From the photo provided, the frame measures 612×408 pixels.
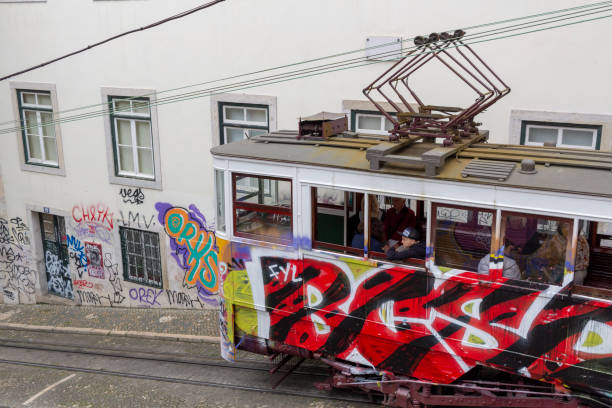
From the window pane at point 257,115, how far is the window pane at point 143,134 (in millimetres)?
2427

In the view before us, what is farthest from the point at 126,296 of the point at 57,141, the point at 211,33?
the point at 211,33

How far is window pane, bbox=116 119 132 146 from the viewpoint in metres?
12.6

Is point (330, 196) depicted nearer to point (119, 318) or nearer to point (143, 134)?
point (143, 134)

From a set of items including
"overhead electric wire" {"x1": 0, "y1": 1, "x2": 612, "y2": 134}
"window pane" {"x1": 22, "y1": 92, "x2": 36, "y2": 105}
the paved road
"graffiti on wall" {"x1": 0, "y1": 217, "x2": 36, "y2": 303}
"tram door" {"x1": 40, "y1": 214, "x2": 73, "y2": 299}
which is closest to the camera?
the paved road

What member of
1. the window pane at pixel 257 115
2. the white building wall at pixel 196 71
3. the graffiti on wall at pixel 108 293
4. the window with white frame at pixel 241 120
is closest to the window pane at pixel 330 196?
the white building wall at pixel 196 71

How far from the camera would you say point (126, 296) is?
44.3 feet

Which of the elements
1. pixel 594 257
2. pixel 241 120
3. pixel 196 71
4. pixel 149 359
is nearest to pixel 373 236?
pixel 594 257

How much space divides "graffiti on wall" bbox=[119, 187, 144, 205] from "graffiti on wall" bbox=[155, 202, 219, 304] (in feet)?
1.60

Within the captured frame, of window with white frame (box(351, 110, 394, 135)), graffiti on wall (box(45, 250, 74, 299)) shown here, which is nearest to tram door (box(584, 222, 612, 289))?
window with white frame (box(351, 110, 394, 135))

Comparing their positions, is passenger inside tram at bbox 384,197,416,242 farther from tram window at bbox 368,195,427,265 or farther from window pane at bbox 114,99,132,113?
window pane at bbox 114,99,132,113

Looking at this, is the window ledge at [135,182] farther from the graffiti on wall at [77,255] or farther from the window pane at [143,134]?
the graffiti on wall at [77,255]

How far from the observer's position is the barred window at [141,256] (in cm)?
1287

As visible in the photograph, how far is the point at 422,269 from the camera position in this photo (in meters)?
6.29

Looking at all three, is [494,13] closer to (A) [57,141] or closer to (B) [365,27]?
(B) [365,27]
